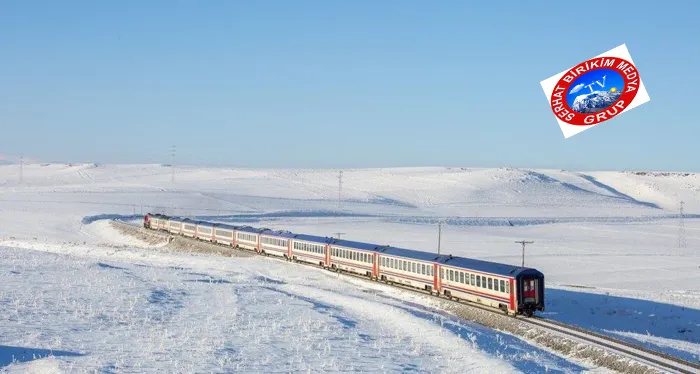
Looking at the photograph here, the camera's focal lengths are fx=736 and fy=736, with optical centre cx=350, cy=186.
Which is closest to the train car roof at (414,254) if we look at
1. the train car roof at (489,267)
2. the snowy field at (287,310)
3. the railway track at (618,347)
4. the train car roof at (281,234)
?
the train car roof at (489,267)

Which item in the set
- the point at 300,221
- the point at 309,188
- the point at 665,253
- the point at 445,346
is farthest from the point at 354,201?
the point at 445,346

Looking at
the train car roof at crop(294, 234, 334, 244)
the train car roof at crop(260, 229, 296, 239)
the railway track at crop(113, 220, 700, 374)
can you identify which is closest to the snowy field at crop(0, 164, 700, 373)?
the railway track at crop(113, 220, 700, 374)

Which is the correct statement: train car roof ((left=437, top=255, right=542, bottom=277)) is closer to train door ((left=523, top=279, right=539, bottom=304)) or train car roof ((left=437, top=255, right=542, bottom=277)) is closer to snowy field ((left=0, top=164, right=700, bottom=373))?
train door ((left=523, top=279, right=539, bottom=304))

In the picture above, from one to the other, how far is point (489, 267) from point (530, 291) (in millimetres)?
2598

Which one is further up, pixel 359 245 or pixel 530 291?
pixel 359 245

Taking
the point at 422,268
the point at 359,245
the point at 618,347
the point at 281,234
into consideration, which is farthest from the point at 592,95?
the point at 281,234

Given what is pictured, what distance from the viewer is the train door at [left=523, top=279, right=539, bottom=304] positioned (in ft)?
106

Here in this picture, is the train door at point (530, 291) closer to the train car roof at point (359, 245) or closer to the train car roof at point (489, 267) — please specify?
the train car roof at point (489, 267)

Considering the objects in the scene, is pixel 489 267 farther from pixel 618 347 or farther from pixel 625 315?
A: pixel 625 315

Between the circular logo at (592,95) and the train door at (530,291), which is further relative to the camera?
the train door at (530,291)

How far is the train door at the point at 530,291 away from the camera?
106 ft

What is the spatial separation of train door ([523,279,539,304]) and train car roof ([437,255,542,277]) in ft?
1.45

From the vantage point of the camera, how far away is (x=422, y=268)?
39.3m

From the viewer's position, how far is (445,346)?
83.3ft
